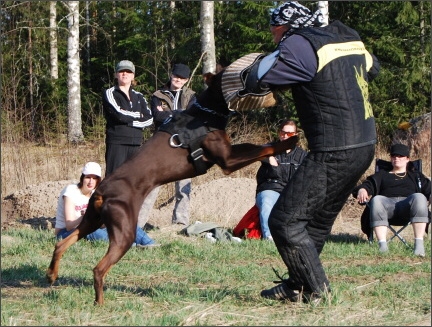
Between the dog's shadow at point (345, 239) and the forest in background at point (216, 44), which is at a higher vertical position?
the forest in background at point (216, 44)

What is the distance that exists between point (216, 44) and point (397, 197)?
16.2 meters

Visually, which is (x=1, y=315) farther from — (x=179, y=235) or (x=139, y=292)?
(x=179, y=235)

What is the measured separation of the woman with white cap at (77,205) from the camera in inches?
341

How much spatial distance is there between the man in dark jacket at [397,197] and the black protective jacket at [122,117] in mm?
2923

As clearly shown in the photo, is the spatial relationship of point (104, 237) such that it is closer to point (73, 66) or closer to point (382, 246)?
point (382, 246)

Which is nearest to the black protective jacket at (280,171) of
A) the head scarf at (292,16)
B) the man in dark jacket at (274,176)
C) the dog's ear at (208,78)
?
the man in dark jacket at (274,176)

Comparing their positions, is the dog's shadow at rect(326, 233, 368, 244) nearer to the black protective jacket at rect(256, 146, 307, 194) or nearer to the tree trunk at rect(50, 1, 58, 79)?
the black protective jacket at rect(256, 146, 307, 194)

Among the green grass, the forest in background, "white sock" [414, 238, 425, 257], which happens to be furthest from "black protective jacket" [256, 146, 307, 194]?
the forest in background

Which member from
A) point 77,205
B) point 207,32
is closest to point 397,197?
point 77,205

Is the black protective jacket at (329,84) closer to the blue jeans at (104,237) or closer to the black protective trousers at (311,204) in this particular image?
the black protective trousers at (311,204)

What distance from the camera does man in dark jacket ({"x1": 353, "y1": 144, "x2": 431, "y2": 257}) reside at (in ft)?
28.8

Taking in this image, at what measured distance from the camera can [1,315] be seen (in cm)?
513

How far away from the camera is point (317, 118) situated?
17.1ft

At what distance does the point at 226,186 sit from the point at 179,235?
2788 millimetres
